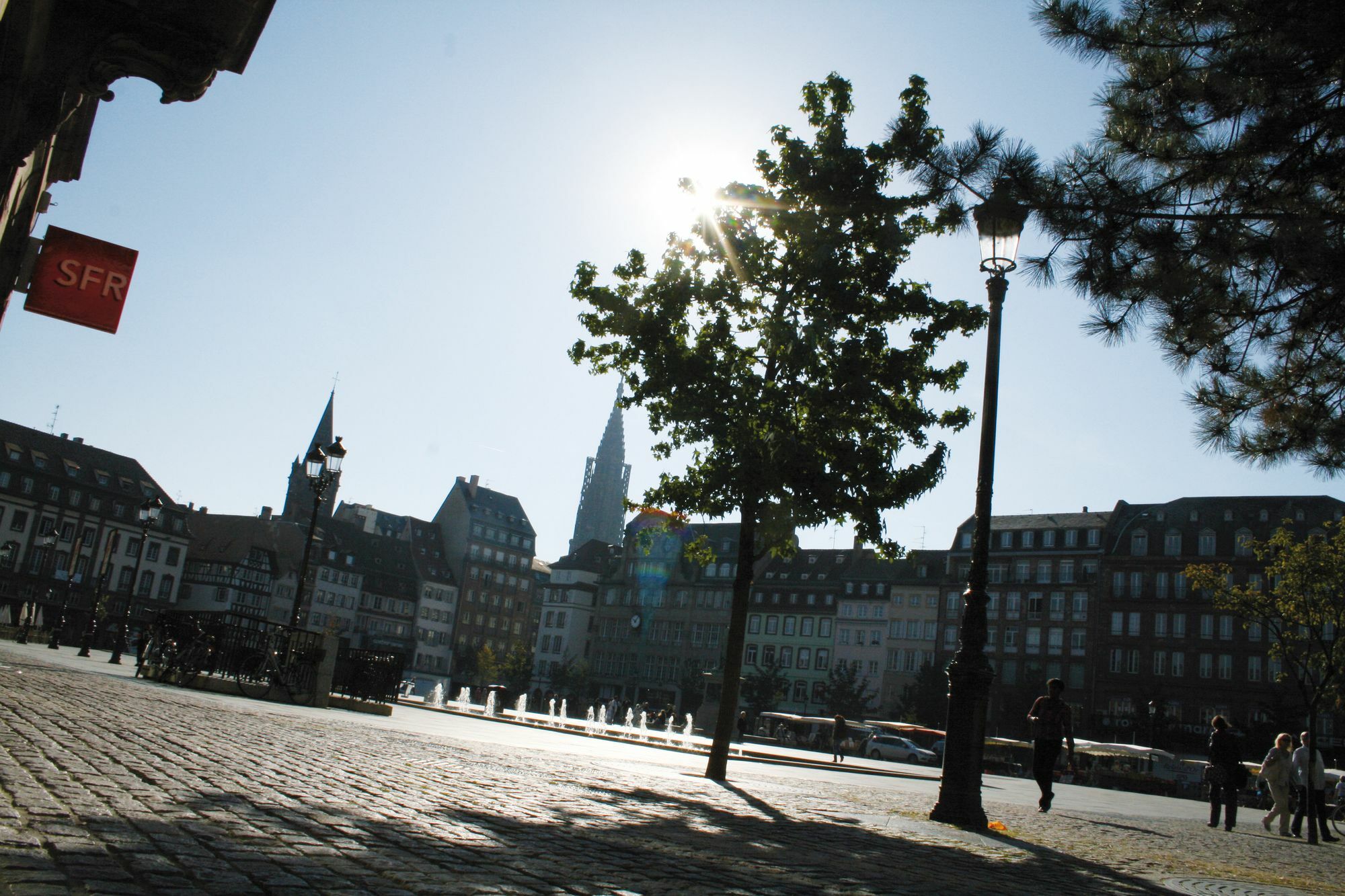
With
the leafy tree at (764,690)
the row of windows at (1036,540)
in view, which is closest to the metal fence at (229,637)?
the leafy tree at (764,690)

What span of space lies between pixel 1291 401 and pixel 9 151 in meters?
10.6

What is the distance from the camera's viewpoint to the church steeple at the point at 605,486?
616ft

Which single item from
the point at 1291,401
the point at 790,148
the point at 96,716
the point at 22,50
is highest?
the point at 790,148

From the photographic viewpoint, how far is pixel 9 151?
872cm

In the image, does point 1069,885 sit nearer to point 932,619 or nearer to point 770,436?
point 770,436

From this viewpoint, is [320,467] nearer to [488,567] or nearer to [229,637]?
[229,637]

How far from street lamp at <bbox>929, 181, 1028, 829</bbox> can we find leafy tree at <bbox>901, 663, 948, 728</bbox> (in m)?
67.6

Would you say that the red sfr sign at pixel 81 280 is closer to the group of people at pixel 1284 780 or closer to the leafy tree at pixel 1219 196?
the leafy tree at pixel 1219 196

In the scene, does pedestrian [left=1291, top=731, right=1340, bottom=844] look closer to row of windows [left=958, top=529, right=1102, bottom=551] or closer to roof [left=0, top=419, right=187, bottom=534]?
row of windows [left=958, top=529, right=1102, bottom=551]

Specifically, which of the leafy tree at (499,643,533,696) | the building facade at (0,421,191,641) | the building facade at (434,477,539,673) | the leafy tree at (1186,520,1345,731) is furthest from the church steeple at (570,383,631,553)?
the leafy tree at (1186,520,1345,731)

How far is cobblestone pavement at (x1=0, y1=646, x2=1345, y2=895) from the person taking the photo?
4312mm

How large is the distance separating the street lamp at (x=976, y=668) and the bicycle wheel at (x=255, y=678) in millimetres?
14260

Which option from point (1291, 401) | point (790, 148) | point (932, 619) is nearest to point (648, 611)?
point (932, 619)

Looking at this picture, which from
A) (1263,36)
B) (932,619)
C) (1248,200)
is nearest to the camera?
(1263,36)
